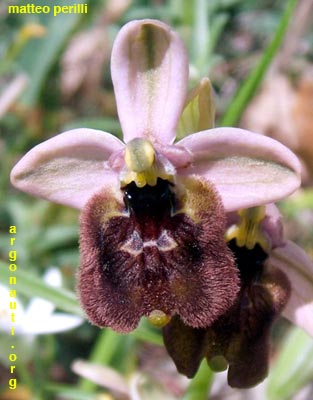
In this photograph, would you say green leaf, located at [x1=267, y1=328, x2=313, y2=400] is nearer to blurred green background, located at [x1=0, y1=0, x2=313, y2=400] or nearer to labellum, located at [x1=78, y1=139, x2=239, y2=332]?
blurred green background, located at [x1=0, y1=0, x2=313, y2=400]

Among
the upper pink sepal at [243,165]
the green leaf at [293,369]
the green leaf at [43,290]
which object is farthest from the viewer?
the green leaf at [293,369]

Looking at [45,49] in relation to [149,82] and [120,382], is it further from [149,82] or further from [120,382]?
[149,82]

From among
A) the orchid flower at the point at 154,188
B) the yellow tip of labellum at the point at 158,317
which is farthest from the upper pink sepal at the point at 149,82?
the yellow tip of labellum at the point at 158,317

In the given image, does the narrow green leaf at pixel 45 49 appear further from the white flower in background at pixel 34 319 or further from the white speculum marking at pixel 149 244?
the white speculum marking at pixel 149 244

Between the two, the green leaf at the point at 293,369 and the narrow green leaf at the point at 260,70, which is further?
the green leaf at the point at 293,369

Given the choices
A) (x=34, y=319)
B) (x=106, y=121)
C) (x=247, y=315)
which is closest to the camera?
(x=247, y=315)

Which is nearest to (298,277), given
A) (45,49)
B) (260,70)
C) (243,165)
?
(243,165)

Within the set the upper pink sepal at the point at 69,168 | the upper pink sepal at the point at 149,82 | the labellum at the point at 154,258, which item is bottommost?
the labellum at the point at 154,258
